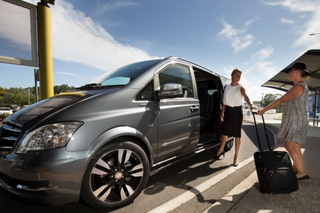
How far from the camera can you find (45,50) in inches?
228

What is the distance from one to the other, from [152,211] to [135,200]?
1.06ft

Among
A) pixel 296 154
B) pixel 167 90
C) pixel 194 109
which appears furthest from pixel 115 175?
pixel 296 154

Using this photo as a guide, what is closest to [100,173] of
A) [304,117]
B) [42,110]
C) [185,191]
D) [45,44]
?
[42,110]

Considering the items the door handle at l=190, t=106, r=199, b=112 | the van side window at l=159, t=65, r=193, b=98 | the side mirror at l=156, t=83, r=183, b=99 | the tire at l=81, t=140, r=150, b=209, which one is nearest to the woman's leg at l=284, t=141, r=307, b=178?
the door handle at l=190, t=106, r=199, b=112

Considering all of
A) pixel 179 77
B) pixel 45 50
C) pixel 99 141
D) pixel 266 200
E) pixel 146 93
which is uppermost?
pixel 45 50

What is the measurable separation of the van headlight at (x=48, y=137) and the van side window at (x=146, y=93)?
0.85 meters

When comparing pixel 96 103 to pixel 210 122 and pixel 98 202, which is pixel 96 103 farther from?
pixel 210 122

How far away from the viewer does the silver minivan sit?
165 centimetres

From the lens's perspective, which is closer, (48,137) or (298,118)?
(48,137)

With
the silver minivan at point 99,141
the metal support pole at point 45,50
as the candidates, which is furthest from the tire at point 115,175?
the metal support pole at point 45,50

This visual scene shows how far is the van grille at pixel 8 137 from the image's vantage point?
180 cm

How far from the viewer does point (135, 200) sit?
2379mm

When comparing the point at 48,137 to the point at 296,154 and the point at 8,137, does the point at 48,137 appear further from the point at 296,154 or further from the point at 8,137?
the point at 296,154

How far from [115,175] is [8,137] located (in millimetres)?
1084
